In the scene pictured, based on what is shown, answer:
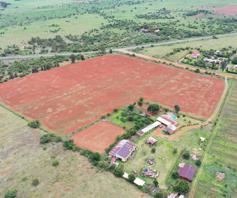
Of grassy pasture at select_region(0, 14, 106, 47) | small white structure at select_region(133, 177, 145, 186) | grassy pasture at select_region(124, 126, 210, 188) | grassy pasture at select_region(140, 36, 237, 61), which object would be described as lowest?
grassy pasture at select_region(0, 14, 106, 47)

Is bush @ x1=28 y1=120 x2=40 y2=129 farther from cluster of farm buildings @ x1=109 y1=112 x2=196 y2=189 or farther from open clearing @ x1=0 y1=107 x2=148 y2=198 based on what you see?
cluster of farm buildings @ x1=109 y1=112 x2=196 y2=189

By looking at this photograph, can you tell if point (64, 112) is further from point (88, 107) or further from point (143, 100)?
point (143, 100)

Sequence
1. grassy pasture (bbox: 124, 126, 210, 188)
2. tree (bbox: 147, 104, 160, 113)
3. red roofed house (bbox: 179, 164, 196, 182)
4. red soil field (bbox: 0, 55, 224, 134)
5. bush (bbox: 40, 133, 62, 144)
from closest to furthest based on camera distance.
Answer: red roofed house (bbox: 179, 164, 196, 182)
grassy pasture (bbox: 124, 126, 210, 188)
bush (bbox: 40, 133, 62, 144)
tree (bbox: 147, 104, 160, 113)
red soil field (bbox: 0, 55, 224, 134)

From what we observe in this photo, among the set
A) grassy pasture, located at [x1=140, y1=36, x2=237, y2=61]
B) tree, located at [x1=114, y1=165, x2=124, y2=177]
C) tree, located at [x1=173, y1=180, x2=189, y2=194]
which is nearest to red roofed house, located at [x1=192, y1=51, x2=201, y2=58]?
grassy pasture, located at [x1=140, y1=36, x2=237, y2=61]

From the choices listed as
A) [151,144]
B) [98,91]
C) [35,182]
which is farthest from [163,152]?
[98,91]

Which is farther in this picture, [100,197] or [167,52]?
[167,52]

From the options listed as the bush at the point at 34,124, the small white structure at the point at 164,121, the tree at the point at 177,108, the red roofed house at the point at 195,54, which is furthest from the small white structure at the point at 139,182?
the red roofed house at the point at 195,54

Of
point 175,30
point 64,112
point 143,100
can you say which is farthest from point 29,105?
point 175,30
